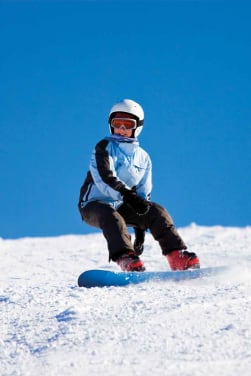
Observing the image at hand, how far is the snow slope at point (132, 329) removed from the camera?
10.8ft

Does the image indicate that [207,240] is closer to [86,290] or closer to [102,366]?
[86,290]

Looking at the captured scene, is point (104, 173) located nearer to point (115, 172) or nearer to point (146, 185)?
point (115, 172)

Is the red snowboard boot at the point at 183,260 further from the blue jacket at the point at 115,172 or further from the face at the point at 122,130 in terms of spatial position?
the face at the point at 122,130

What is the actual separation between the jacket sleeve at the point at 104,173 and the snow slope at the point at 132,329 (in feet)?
3.37

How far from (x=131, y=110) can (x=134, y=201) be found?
84cm

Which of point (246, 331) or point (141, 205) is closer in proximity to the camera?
point (246, 331)

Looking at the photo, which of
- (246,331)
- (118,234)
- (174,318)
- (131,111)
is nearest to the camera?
(246,331)

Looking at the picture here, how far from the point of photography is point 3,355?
3.67 metres

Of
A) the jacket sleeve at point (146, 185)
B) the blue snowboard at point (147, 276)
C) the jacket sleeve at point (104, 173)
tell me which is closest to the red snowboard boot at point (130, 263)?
the blue snowboard at point (147, 276)

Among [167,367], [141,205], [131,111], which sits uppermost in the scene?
[131,111]

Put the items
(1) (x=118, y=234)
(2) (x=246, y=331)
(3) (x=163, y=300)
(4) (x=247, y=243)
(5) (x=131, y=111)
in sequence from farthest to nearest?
(4) (x=247, y=243) < (5) (x=131, y=111) < (1) (x=118, y=234) < (3) (x=163, y=300) < (2) (x=246, y=331)

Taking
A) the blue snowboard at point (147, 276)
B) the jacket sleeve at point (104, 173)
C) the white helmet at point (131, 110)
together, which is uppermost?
the white helmet at point (131, 110)

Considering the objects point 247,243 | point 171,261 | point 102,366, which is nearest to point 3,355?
point 102,366

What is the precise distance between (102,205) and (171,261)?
0.70m
